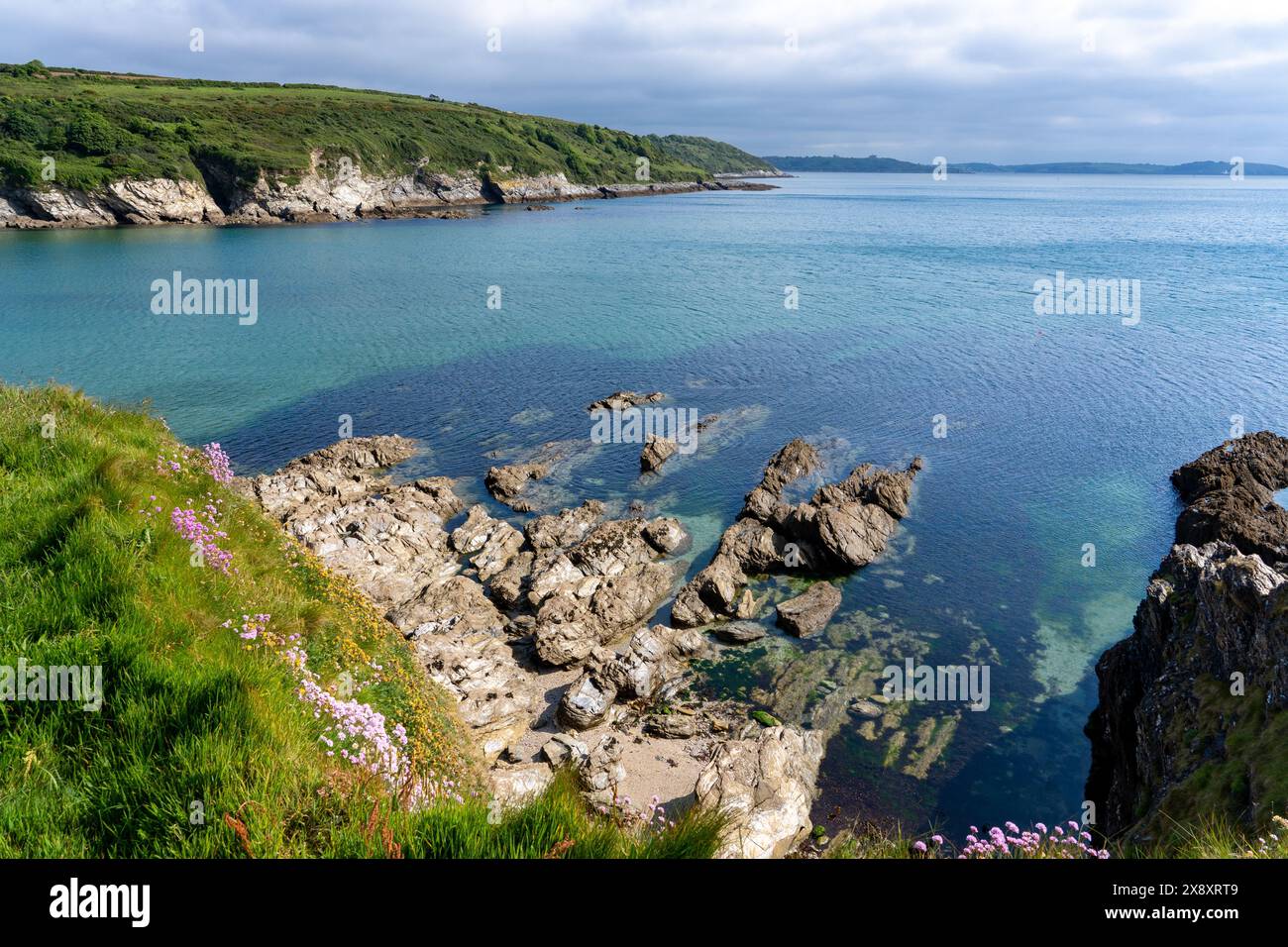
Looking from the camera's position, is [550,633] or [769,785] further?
[550,633]

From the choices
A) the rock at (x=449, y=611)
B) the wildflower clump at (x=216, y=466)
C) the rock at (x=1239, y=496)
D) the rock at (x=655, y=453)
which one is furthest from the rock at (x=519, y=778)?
the rock at (x=1239, y=496)

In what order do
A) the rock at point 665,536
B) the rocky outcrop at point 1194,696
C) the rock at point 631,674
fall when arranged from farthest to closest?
the rock at point 665,536 < the rock at point 631,674 < the rocky outcrop at point 1194,696

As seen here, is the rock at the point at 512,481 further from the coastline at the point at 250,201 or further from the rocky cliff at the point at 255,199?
the rocky cliff at the point at 255,199

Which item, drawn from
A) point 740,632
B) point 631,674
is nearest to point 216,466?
point 631,674

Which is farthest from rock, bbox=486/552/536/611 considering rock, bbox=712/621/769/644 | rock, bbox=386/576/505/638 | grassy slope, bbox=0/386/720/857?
grassy slope, bbox=0/386/720/857

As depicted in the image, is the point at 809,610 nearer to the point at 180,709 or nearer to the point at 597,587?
the point at 597,587
